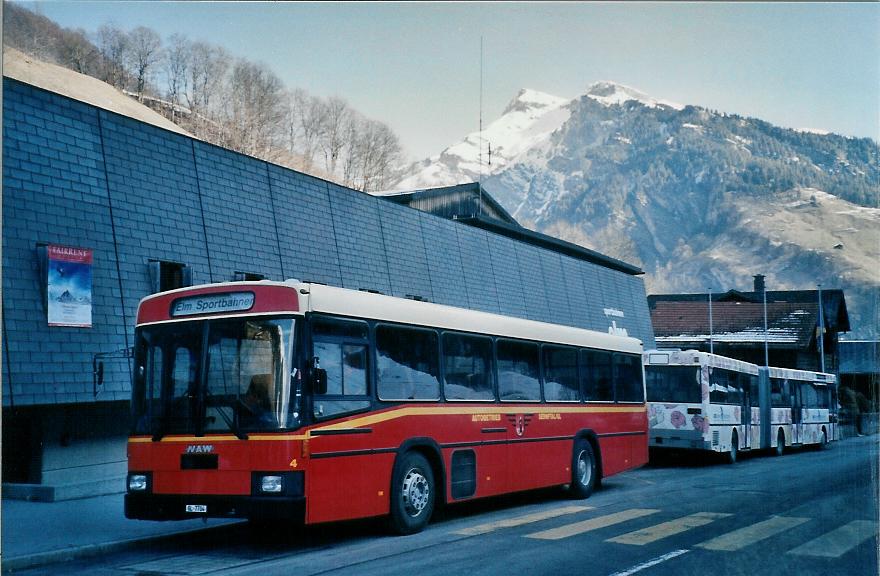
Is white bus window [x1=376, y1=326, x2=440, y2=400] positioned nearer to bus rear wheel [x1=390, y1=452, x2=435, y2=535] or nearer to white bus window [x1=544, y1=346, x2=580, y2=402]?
bus rear wheel [x1=390, y1=452, x2=435, y2=535]

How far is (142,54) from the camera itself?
71062 mm

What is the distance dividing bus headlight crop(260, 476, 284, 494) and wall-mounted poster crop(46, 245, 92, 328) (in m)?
6.19

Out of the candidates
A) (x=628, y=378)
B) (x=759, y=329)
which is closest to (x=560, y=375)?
(x=628, y=378)

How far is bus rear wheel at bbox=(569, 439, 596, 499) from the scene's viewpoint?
15695 millimetres

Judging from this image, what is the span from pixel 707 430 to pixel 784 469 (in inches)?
86.2

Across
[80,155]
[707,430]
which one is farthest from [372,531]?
[707,430]

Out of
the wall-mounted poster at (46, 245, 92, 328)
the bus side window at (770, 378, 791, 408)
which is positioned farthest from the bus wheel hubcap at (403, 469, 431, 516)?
the bus side window at (770, 378, 791, 408)

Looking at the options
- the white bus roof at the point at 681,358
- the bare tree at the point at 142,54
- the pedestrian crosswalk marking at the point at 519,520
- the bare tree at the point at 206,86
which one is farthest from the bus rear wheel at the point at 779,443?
the bare tree at the point at 142,54

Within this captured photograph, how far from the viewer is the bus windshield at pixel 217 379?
9438 millimetres

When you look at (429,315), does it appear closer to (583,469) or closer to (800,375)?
(583,469)

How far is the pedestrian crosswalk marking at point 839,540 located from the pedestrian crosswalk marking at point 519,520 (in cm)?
365

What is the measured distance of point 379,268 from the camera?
899 inches

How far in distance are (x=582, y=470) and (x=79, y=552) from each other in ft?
30.0

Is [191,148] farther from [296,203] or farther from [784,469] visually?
[784,469]
